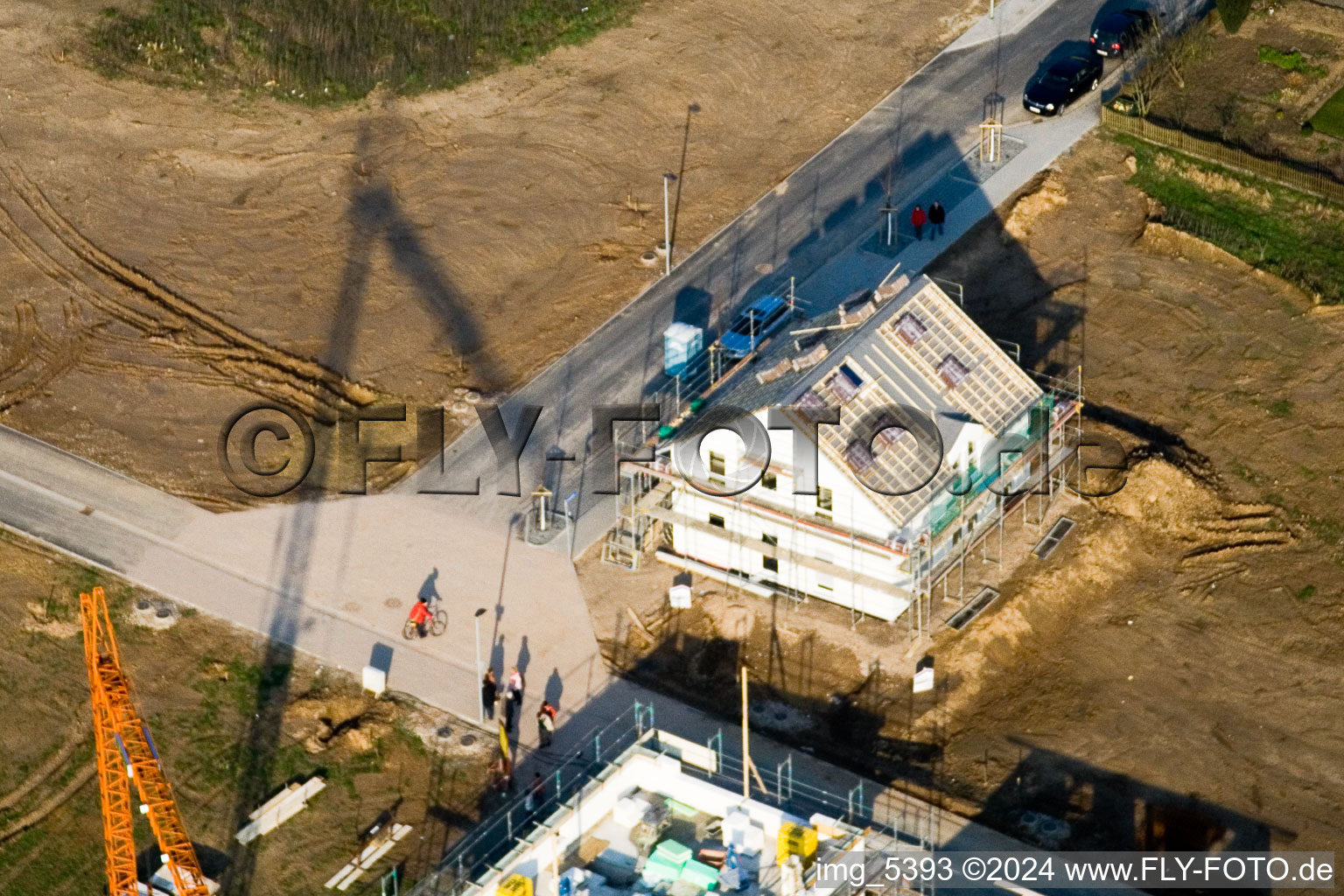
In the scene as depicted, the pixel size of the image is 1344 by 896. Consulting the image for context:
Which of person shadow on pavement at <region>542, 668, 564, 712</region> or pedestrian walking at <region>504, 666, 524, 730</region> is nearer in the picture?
pedestrian walking at <region>504, 666, 524, 730</region>

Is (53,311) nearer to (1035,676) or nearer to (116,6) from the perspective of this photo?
(116,6)

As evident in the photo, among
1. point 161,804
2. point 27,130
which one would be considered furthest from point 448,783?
point 27,130

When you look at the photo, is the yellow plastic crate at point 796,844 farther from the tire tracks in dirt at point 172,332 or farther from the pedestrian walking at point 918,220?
the pedestrian walking at point 918,220

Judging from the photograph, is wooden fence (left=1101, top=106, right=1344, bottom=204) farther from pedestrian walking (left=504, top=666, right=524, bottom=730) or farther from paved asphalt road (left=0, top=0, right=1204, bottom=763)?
pedestrian walking (left=504, top=666, right=524, bottom=730)

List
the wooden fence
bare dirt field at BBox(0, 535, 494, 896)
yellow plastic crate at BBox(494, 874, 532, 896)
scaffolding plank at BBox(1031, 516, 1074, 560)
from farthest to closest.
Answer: the wooden fence, scaffolding plank at BBox(1031, 516, 1074, 560), bare dirt field at BBox(0, 535, 494, 896), yellow plastic crate at BBox(494, 874, 532, 896)

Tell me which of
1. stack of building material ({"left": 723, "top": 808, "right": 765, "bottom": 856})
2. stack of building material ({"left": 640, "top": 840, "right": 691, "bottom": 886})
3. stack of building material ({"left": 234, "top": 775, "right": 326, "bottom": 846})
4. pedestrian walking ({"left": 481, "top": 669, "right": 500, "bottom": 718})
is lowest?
stack of building material ({"left": 640, "top": 840, "right": 691, "bottom": 886})

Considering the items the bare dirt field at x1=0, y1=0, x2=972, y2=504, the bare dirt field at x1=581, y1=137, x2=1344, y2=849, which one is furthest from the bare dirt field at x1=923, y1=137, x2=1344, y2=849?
the bare dirt field at x1=0, y1=0, x2=972, y2=504
